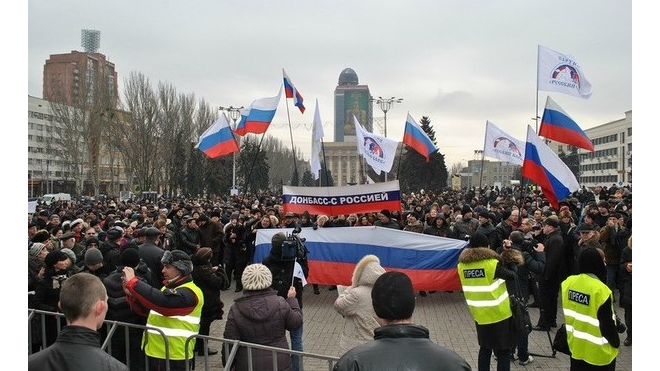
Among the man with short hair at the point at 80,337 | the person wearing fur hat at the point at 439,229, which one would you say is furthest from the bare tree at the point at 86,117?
the man with short hair at the point at 80,337

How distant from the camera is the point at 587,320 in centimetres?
518

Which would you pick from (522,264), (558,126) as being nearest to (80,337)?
(522,264)

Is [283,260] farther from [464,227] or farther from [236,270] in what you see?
[236,270]

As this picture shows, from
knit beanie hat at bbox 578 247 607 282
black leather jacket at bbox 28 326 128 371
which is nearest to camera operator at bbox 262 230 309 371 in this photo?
knit beanie hat at bbox 578 247 607 282

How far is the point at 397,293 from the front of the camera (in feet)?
9.98

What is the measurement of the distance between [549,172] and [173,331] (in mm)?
8082

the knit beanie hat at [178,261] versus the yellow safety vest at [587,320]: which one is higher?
the knit beanie hat at [178,261]

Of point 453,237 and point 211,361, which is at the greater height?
point 453,237

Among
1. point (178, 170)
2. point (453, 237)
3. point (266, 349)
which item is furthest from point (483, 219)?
point (178, 170)

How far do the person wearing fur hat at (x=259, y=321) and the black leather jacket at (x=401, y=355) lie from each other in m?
2.05

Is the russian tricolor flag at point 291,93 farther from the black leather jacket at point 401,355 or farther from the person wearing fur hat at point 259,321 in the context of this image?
Result: the black leather jacket at point 401,355

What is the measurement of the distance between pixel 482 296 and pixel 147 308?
348 centimetres

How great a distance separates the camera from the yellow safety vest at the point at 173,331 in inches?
209

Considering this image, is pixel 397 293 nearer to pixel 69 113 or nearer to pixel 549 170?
pixel 549 170
